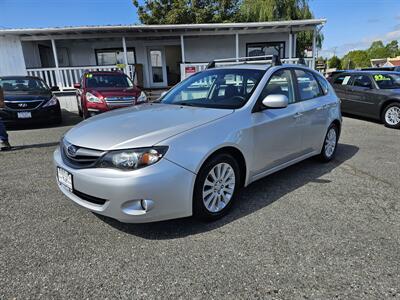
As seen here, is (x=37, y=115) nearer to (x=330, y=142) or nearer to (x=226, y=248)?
(x=330, y=142)

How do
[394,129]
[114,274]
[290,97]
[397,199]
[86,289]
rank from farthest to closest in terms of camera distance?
[394,129]
[290,97]
[397,199]
[114,274]
[86,289]

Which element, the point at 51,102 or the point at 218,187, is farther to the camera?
the point at 51,102

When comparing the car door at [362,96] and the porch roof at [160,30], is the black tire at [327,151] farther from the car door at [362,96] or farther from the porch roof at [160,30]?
the porch roof at [160,30]

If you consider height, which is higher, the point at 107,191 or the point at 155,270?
the point at 107,191

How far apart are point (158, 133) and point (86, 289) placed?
136 centimetres

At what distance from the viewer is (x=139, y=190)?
2.57 meters

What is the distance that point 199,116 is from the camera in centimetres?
318

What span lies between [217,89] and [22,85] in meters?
7.52

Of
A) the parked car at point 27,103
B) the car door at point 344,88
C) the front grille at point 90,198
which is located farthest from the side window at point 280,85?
the parked car at point 27,103

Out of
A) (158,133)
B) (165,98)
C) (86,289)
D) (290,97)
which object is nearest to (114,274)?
(86,289)

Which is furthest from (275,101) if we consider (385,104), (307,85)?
(385,104)

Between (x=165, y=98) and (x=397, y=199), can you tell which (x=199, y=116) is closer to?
(x=165, y=98)

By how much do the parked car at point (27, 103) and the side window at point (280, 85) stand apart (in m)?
6.82

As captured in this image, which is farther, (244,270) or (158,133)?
(158,133)
